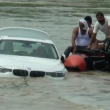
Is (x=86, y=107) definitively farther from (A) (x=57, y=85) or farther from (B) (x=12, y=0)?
(B) (x=12, y=0)

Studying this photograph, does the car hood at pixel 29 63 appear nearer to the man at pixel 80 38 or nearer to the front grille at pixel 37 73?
the front grille at pixel 37 73

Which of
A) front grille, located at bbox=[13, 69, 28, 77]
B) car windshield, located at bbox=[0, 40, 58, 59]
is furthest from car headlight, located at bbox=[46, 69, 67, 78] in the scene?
car windshield, located at bbox=[0, 40, 58, 59]

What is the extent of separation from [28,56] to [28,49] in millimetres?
589

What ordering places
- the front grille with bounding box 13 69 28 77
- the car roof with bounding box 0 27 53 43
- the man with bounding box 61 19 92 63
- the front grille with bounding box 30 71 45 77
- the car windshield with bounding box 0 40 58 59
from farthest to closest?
the man with bounding box 61 19 92 63
the car roof with bounding box 0 27 53 43
the car windshield with bounding box 0 40 58 59
the front grille with bounding box 30 71 45 77
the front grille with bounding box 13 69 28 77

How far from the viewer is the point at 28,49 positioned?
17125mm

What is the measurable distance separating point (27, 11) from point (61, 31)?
46.8 feet

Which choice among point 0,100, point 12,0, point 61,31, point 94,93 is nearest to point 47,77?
point 94,93

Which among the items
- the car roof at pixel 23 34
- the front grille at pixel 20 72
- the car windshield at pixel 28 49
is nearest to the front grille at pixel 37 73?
the front grille at pixel 20 72

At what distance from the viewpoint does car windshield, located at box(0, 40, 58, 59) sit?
662 inches

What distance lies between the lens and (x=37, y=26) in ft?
117

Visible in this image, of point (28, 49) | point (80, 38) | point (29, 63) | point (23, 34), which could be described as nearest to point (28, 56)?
point (28, 49)

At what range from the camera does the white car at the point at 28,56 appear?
15586 mm

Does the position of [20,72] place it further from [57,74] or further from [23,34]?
[23,34]

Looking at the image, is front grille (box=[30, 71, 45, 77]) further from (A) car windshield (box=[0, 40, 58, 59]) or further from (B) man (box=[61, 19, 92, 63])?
(B) man (box=[61, 19, 92, 63])
